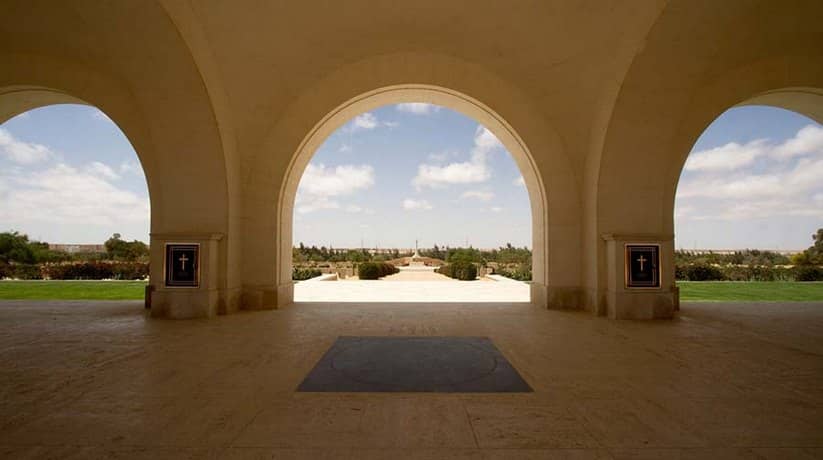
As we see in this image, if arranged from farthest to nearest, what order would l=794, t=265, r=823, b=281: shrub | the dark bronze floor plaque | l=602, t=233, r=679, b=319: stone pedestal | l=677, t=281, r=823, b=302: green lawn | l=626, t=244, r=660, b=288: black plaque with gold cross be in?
l=794, t=265, r=823, b=281: shrub, l=677, t=281, r=823, b=302: green lawn, l=626, t=244, r=660, b=288: black plaque with gold cross, l=602, t=233, r=679, b=319: stone pedestal, the dark bronze floor plaque

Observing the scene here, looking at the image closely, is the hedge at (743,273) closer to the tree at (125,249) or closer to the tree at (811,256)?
the tree at (811,256)

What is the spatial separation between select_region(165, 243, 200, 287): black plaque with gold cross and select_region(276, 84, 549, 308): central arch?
1909 millimetres

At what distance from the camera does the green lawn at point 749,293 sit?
40.7 feet

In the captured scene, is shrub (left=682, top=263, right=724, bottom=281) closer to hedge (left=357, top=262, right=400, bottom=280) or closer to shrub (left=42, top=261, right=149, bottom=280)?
hedge (left=357, top=262, right=400, bottom=280)

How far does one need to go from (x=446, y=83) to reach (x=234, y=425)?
29.4ft

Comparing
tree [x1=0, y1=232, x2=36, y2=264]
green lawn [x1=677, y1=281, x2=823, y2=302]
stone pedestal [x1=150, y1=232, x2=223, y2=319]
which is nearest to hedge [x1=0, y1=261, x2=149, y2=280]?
tree [x1=0, y1=232, x2=36, y2=264]

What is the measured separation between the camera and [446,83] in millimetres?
10195

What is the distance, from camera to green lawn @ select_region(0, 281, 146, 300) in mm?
12500

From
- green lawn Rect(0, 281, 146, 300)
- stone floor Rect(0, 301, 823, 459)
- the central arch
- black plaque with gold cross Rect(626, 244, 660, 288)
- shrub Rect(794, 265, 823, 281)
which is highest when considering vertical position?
Answer: the central arch

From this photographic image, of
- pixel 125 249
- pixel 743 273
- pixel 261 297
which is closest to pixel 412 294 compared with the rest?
pixel 261 297

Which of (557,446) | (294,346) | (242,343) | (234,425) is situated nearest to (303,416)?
(234,425)

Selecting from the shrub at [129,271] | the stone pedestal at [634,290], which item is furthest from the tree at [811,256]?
the shrub at [129,271]

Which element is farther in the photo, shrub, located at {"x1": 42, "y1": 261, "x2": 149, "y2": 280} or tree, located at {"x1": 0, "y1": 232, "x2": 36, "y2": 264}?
tree, located at {"x1": 0, "y1": 232, "x2": 36, "y2": 264}

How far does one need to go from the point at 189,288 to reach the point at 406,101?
7.36 meters
